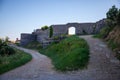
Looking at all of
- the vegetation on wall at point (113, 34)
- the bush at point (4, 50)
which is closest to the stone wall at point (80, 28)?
the vegetation on wall at point (113, 34)

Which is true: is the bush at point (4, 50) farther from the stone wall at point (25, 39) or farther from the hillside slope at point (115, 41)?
the stone wall at point (25, 39)

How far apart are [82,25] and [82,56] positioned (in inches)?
798

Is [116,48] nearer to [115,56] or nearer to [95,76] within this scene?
[115,56]

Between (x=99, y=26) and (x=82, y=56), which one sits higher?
(x=99, y=26)

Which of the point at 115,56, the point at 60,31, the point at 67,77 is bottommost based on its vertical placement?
the point at 67,77

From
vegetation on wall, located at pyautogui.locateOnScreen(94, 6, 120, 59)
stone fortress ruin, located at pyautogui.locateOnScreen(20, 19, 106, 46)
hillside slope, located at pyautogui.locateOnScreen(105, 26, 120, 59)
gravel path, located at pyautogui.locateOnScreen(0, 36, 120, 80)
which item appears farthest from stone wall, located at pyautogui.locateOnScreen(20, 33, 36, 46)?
gravel path, located at pyautogui.locateOnScreen(0, 36, 120, 80)

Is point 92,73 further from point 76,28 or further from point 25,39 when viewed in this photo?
point 25,39

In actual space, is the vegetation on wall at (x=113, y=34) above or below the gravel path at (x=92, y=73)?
above

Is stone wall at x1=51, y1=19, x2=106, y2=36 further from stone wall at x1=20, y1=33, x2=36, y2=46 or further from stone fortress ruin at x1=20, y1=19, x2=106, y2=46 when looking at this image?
stone wall at x1=20, y1=33, x2=36, y2=46

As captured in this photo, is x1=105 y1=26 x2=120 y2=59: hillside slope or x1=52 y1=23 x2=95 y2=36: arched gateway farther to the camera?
x1=52 y1=23 x2=95 y2=36: arched gateway

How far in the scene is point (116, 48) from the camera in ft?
51.5

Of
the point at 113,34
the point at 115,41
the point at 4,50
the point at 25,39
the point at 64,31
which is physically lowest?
the point at 4,50

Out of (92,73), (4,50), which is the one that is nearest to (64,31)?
(4,50)

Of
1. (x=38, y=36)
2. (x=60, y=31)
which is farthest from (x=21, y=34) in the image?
(x=60, y=31)
